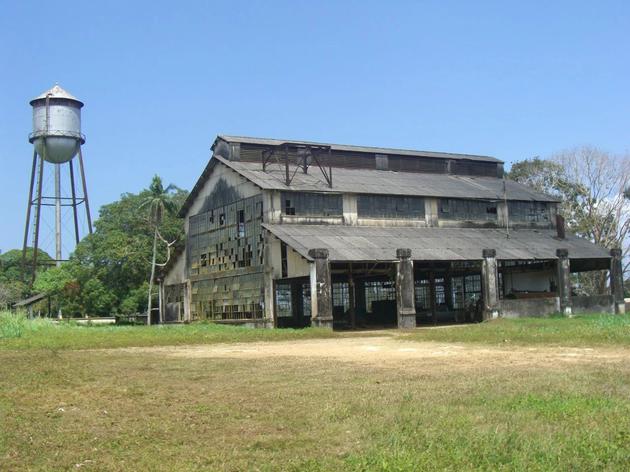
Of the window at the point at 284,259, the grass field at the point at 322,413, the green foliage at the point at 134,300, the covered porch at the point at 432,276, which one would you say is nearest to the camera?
the grass field at the point at 322,413

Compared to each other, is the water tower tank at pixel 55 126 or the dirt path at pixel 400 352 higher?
the water tower tank at pixel 55 126

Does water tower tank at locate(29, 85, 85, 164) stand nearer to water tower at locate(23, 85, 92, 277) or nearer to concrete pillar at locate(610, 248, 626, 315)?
water tower at locate(23, 85, 92, 277)

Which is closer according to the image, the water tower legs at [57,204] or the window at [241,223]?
the window at [241,223]

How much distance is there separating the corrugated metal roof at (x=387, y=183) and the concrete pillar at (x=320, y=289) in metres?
6.70

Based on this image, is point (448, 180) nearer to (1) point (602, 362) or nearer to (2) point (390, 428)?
(1) point (602, 362)

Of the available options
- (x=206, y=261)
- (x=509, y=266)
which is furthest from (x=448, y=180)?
(x=206, y=261)

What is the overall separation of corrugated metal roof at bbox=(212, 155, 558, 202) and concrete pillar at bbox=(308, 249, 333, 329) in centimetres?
670

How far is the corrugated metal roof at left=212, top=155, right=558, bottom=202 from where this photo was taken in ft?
128

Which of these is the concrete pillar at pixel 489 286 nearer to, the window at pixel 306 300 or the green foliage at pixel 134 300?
the window at pixel 306 300

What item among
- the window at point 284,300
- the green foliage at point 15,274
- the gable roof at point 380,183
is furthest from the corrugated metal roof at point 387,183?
the green foliage at point 15,274

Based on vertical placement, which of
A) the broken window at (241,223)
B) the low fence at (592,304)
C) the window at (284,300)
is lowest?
the low fence at (592,304)

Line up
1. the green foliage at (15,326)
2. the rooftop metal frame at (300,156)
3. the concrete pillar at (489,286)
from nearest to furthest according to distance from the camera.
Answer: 1. the green foliage at (15,326)
2. the concrete pillar at (489,286)
3. the rooftop metal frame at (300,156)

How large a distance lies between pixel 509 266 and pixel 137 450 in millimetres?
41368

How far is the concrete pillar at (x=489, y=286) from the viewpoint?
3659 centimetres
